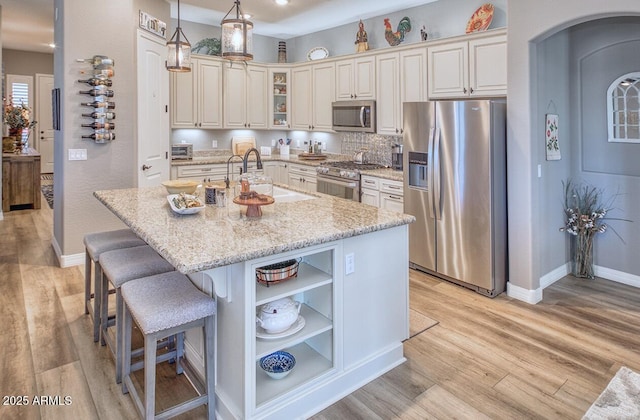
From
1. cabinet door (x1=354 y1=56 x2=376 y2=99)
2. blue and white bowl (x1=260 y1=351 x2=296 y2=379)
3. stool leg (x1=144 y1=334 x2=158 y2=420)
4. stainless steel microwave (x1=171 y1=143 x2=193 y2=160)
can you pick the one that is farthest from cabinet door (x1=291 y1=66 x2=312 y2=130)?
stool leg (x1=144 y1=334 x2=158 y2=420)

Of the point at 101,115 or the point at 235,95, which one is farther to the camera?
the point at 235,95

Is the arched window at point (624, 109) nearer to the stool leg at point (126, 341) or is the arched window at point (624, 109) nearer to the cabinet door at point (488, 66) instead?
the cabinet door at point (488, 66)

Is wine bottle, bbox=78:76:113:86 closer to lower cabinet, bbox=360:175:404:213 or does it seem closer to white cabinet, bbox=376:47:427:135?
lower cabinet, bbox=360:175:404:213

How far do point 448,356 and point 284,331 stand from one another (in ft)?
4.08

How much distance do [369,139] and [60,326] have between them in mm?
4343

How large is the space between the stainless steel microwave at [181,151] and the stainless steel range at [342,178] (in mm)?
1959

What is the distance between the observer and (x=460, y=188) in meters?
3.81

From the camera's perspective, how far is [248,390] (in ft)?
6.32

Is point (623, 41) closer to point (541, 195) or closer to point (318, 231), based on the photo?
point (541, 195)

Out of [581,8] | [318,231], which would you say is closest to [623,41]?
[581,8]

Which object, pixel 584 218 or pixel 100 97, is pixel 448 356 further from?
pixel 100 97

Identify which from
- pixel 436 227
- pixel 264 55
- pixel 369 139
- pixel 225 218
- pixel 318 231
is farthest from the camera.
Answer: pixel 264 55

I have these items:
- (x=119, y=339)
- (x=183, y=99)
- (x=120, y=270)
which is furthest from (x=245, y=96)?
(x=119, y=339)

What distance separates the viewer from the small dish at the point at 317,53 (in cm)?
646
